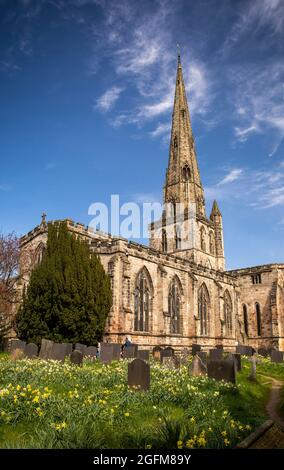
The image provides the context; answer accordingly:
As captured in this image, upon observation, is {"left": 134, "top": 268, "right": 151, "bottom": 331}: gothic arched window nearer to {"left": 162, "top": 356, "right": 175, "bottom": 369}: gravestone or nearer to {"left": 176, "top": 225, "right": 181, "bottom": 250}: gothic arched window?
{"left": 162, "top": 356, "right": 175, "bottom": 369}: gravestone

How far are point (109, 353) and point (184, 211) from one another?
32821mm

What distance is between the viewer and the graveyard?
519 cm

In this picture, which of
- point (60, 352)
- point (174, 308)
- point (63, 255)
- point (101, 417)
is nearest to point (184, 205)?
point (174, 308)

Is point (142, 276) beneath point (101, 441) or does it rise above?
above

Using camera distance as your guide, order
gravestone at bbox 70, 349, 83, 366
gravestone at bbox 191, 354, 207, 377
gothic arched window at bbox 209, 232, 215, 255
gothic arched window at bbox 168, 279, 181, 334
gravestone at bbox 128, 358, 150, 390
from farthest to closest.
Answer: gothic arched window at bbox 209, 232, 215, 255 → gothic arched window at bbox 168, 279, 181, 334 → gravestone at bbox 70, 349, 83, 366 → gravestone at bbox 191, 354, 207, 377 → gravestone at bbox 128, 358, 150, 390

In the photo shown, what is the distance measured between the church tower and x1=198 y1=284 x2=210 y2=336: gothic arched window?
11.0 meters

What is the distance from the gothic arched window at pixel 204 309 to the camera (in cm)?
3312

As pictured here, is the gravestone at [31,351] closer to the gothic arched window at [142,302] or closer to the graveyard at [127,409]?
the graveyard at [127,409]

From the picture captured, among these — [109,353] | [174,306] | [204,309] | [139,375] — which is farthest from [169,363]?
[204,309]

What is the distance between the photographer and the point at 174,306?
30.0 metres

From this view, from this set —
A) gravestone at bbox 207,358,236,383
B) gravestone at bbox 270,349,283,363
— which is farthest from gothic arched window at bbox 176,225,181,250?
gravestone at bbox 207,358,236,383

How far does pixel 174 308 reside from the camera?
2995 cm

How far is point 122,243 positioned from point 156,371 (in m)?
13.6
